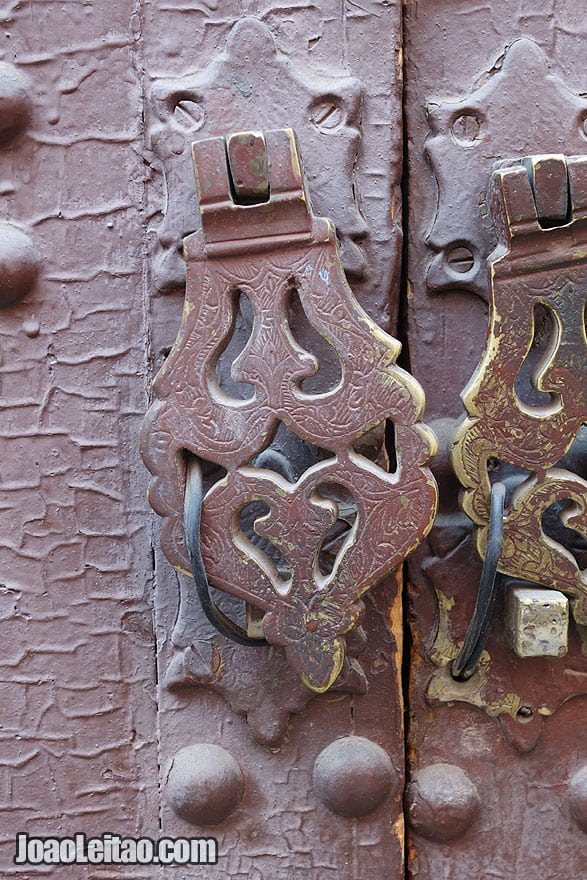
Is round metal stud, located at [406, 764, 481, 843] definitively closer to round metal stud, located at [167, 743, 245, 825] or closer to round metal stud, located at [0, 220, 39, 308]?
round metal stud, located at [167, 743, 245, 825]

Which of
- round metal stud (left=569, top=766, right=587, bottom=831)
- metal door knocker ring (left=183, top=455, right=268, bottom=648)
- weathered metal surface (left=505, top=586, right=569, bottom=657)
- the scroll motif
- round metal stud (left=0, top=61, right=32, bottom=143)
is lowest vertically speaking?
round metal stud (left=569, top=766, right=587, bottom=831)

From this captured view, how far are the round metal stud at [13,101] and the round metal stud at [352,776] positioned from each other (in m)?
0.50

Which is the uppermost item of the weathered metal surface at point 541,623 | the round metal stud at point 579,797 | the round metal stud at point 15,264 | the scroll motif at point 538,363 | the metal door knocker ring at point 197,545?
the round metal stud at point 15,264

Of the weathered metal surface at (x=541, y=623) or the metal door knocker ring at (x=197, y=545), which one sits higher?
the metal door knocker ring at (x=197, y=545)

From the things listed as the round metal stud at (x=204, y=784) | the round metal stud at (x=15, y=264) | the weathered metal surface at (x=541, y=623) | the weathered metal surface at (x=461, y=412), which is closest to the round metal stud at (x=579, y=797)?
the weathered metal surface at (x=461, y=412)

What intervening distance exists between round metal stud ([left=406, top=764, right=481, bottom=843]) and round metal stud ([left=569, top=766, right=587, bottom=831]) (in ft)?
0.22

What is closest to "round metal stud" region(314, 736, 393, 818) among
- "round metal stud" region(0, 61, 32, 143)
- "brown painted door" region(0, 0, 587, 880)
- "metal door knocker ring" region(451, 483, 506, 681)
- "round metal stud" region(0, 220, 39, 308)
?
"brown painted door" region(0, 0, 587, 880)

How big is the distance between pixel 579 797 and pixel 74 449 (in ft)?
1.46

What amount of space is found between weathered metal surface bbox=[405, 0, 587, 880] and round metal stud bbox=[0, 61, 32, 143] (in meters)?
0.28

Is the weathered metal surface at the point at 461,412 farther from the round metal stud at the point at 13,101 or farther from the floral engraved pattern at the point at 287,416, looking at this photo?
the round metal stud at the point at 13,101

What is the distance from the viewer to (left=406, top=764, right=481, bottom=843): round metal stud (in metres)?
0.58

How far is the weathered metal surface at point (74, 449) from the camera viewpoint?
58 centimetres

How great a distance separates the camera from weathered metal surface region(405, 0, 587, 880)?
0.56 meters

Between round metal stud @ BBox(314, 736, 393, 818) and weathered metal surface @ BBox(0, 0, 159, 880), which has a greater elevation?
weathered metal surface @ BBox(0, 0, 159, 880)
